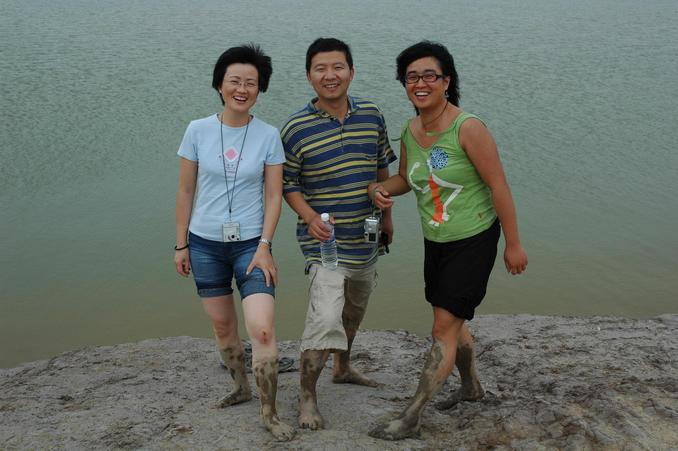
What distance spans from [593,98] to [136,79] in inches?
297

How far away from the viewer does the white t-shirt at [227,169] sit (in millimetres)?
3527

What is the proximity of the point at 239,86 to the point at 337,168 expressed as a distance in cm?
61

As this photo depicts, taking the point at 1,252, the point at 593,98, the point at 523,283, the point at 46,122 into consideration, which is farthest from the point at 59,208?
the point at 593,98

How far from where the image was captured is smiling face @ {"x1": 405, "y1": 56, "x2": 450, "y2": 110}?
11.5ft

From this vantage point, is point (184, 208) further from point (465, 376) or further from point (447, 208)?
point (465, 376)

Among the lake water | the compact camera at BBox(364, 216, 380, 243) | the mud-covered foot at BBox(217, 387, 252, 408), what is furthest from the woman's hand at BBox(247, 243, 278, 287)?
the lake water

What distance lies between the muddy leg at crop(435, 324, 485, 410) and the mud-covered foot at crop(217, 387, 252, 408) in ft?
3.32

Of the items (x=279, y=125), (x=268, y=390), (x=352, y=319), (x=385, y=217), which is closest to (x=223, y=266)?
(x=268, y=390)

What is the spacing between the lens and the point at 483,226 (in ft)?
11.6

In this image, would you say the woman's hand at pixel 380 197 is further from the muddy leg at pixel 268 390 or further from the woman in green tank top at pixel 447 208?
the muddy leg at pixel 268 390

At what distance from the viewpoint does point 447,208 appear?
3.52 metres

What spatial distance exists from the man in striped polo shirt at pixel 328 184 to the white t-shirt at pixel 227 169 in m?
0.19

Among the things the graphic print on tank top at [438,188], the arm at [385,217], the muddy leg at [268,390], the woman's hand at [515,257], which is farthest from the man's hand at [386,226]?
the muddy leg at [268,390]

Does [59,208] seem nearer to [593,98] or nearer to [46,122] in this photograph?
[46,122]
